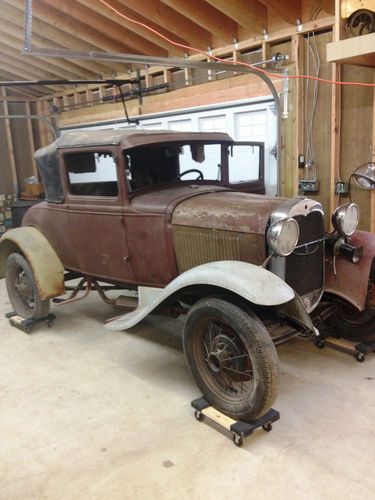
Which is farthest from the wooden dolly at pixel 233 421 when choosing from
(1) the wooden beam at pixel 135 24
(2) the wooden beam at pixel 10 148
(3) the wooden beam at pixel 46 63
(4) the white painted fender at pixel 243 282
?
(2) the wooden beam at pixel 10 148

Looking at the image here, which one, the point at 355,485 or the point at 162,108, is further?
the point at 162,108

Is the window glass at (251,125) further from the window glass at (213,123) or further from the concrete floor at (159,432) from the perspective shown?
the concrete floor at (159,432)

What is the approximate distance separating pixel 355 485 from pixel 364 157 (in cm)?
320

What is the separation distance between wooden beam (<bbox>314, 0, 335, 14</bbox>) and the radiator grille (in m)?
2.54

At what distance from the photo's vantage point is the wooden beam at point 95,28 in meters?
5.76

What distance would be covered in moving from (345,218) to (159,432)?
180 centimetres

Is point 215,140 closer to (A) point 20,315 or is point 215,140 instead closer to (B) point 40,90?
(A) point 20,315

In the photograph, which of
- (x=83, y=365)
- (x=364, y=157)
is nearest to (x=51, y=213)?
(x=83, y=365)

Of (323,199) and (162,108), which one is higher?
(162,108)

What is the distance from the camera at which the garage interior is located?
2.19 m

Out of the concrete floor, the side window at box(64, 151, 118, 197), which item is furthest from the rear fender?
the side window at box(64, 151, 118, 197)

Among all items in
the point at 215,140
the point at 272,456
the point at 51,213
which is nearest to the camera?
the point at 272,456

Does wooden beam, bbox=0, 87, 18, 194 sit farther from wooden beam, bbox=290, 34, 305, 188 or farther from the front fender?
wooden beam, bbox=290, 34, 305, 188

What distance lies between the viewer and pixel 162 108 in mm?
6375
